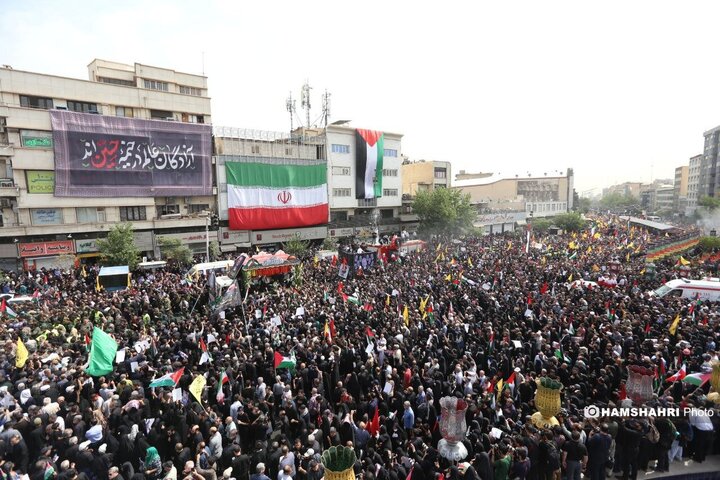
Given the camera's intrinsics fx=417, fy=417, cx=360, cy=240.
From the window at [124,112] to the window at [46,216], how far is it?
8037mm

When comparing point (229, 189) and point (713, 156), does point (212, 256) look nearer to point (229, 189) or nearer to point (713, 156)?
point (229, 189)

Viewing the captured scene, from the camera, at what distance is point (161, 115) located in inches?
1292

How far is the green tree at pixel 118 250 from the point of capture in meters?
26.1

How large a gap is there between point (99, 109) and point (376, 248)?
2219cm

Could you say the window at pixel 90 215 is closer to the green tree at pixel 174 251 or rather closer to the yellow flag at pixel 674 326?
the green tree at pixel 174 251

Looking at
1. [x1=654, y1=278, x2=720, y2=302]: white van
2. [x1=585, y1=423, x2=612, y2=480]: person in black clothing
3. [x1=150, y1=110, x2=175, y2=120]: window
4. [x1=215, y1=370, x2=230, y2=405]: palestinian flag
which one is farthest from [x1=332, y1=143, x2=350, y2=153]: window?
[x1=585, y1=423, x2=612, y2=480]: person in black clothing

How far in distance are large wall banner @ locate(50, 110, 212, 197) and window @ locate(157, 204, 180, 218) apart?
122 centimetres

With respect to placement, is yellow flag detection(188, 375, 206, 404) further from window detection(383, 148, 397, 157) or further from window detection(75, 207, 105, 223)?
window detection(383, 148, 397, 157)

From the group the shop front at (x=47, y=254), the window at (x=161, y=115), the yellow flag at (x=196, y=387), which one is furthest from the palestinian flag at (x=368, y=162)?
the yellow flag at (x=196, y=387)

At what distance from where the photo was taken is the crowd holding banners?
6.70 metres

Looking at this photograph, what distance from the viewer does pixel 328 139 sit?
139ft

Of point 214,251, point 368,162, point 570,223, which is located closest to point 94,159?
point 214,251

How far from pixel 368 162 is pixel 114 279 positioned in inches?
1174

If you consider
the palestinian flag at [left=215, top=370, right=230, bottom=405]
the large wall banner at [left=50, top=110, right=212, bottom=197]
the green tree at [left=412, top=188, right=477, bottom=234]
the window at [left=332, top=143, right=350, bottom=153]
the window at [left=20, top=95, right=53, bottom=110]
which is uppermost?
the window at [left=20, top=95, right=53, bottom=110]
